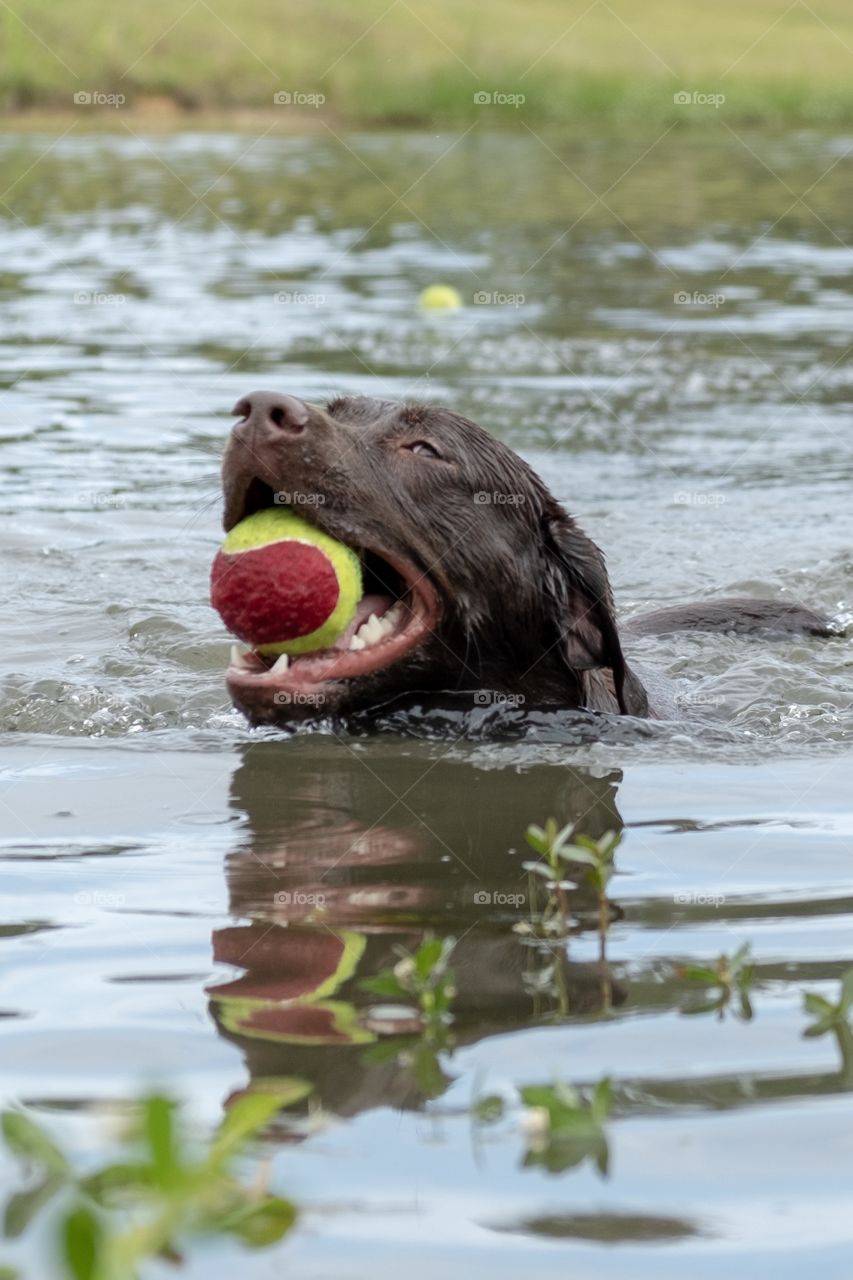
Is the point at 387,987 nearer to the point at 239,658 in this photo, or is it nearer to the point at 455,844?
the point at 455,844

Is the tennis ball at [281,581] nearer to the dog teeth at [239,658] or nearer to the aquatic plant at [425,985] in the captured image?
the dog teeth at [239,658]

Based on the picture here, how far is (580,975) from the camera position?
3693 mm

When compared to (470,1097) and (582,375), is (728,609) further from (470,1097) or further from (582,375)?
(582,375)

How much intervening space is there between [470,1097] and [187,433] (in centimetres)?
888

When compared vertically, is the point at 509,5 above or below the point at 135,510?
above

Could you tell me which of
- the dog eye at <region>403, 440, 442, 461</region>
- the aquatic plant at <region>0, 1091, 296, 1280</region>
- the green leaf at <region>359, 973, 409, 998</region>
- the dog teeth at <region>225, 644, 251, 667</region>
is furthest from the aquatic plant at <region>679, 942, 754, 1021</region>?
the dog eye at <region>403, 440, 442, 461</region>

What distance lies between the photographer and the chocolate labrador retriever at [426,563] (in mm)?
5203

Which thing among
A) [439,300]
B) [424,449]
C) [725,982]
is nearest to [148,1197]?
[725,982]

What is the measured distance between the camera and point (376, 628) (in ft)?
17.9

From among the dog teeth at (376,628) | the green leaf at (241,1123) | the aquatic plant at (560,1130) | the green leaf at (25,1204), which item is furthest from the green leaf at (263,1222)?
the dog teeth at (376,628)

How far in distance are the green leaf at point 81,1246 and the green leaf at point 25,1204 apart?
0.96m

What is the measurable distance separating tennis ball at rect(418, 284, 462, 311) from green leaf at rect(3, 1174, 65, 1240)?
45.6 ft

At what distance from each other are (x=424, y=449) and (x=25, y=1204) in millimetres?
3347

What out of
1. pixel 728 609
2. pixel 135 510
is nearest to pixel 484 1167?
pixel 728 609
